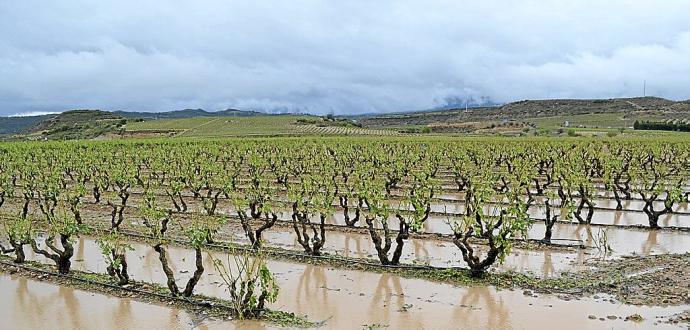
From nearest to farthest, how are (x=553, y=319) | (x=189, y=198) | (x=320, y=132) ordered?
(x=553, y=319)
(x=189, y=198)
(x=320, y=132)

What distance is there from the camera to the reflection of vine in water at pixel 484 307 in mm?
9617

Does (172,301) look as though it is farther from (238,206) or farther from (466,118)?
(466,118)

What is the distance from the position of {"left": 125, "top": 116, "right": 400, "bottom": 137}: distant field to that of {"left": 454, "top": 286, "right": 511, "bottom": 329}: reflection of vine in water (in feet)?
235

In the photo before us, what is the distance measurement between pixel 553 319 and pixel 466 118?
136m

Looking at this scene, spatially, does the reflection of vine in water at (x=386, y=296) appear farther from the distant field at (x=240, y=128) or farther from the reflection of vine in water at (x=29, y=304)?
the distant field at (x=240, y=128)

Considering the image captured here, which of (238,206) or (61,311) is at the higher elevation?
(238,206)

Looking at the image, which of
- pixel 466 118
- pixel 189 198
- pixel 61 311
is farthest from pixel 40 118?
pixel 61 311

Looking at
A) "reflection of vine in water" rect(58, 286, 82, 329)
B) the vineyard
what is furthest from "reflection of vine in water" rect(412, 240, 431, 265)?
"reflection of vine in water" rect(58, 286, 82, 329)

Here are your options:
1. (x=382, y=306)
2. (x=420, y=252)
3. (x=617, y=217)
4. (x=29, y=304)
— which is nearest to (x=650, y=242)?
(x=617, y=217)

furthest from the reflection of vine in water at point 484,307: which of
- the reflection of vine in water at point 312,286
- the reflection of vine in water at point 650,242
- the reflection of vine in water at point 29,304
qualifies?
the reflection of vine in water at point 29,304

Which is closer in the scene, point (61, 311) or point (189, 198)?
point (61, 311)

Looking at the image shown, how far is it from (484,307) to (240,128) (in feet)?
279

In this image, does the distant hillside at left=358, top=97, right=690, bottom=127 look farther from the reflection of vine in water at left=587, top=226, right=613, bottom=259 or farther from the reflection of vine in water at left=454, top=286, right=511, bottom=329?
the reflection of vine in water at left=454, top=286, right=511, bottom=329

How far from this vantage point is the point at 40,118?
7279 inches
